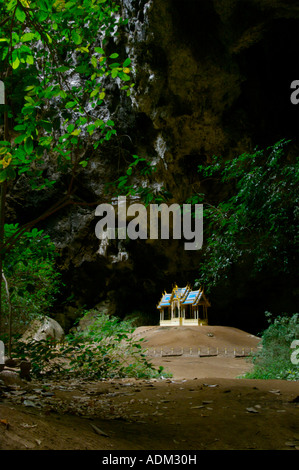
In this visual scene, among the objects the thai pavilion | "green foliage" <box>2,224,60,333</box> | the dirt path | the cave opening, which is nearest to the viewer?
the dirt path

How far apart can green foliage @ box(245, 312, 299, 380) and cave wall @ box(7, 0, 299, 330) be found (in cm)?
731

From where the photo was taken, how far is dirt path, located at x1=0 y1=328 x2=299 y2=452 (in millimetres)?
1832

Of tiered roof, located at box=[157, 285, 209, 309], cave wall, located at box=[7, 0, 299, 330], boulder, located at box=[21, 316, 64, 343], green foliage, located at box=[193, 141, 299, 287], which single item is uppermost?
cave wall, located at box=[7, 0, 299, 330]

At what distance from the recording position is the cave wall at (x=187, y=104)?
37.4ft

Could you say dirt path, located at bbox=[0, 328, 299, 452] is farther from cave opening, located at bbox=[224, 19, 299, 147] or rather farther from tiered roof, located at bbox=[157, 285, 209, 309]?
tiered roof, located at bbox=[157, 285, 209, 309]

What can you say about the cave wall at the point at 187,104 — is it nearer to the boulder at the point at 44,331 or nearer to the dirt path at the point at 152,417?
the boulder at the point at 44,331

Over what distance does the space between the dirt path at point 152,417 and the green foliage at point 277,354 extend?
2.39 m

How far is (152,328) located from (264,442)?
14791mm

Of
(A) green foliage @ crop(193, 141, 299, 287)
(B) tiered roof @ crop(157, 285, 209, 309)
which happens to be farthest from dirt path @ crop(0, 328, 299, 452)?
(B) tiered roof @ crop(157, 285, 209, 309)

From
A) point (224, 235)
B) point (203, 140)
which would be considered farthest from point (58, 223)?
point (224, 235)

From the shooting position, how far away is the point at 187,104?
13.3m

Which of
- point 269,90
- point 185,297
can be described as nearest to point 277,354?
point 185,297
